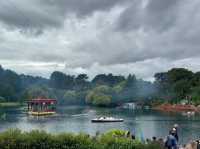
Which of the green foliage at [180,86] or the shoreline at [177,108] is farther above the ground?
the green foliage at [180,86]

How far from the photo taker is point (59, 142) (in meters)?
20.6

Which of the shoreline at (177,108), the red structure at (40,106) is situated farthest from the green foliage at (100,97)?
the red structure at (40,106)

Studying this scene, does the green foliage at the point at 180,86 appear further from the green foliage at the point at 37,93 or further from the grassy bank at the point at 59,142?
the grassy bank at the point at 59,142

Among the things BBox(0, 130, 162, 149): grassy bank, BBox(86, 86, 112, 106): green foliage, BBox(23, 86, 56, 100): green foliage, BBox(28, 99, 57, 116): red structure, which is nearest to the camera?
BBox(0, 130, 162, 149): grassy bank

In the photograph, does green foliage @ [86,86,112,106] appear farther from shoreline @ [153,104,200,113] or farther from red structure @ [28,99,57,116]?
red structure @ [28,99,57,116]

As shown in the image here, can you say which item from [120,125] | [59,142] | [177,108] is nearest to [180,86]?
[177,108]

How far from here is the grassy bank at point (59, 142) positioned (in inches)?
793

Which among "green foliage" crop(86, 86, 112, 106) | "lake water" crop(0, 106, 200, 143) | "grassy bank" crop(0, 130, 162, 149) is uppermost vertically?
"green foliage" crop(86, 86, 112, 106)

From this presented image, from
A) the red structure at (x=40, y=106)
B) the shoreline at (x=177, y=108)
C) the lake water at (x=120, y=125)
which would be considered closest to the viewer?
the lake water at (x=120, y=125)

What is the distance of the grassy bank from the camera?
793 inches

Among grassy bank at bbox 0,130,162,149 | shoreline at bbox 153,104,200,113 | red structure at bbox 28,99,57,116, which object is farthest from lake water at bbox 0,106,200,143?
shoreline at bbox 153,104,200,113

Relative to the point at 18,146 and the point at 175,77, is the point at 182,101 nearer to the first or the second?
the point at 175,77

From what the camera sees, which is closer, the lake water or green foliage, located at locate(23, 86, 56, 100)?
the lake water

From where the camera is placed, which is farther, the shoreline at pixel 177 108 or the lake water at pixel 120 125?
the shoreline at pixel 177 108
